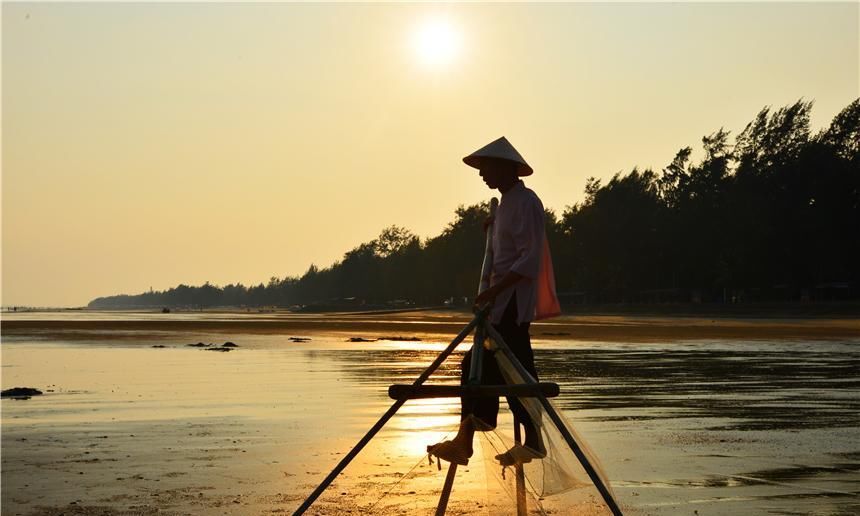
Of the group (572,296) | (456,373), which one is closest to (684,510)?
(456,373)

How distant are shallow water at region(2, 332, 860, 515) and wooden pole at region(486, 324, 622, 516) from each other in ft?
5.66

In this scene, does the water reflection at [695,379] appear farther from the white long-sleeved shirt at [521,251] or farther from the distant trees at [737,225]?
the distant trees at [737,225]

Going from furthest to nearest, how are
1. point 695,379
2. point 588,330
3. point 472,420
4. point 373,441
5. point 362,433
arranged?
point 588,330
point 695,379
point 362,433
point 373,441
point 472,420

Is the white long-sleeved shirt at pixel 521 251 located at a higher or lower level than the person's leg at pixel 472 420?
higher

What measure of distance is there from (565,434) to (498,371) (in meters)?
0.78

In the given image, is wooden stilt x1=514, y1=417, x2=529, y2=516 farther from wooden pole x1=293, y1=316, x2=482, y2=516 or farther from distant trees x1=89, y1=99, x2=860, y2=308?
distant trees x1=89, y1=99, x2=860, y2=308

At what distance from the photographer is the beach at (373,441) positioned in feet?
27.5

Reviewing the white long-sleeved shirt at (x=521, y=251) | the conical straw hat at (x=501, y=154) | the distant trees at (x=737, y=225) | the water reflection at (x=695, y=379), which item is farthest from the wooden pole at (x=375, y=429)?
the distant trees at (x=737, y=225)

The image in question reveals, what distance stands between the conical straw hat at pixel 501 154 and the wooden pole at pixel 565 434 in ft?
3.51

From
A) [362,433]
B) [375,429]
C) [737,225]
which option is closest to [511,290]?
[375,429]

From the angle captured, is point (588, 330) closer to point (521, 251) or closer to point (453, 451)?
point (521, 251)

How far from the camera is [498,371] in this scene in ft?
22.1

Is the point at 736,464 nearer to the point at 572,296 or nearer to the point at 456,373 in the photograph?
the point at 456,373

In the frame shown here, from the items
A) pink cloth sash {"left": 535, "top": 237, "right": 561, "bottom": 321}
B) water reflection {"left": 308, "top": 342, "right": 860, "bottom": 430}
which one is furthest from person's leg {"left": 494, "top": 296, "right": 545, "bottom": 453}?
water reflection {"left": 308, "top": 342, "right": 860, "bottom": 430}
